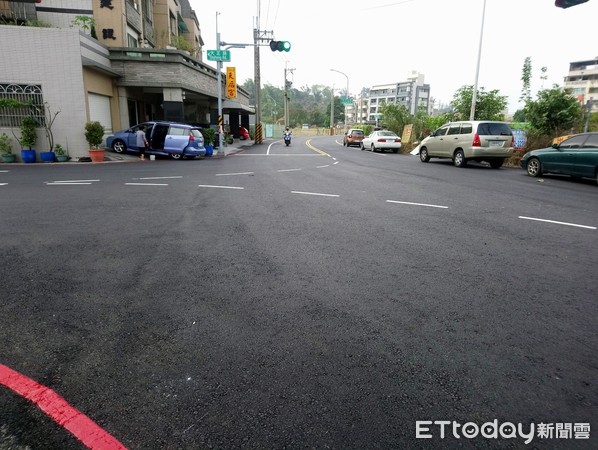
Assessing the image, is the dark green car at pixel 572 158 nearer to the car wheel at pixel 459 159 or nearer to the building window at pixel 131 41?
the car wheel at pixel 459 159

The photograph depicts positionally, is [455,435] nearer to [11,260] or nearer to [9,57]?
[11,260]

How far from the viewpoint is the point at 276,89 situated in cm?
14688

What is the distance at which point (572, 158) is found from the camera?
41.6 ft

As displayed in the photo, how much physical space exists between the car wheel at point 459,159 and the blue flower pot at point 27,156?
60.5 ft

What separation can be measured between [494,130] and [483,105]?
9729mm

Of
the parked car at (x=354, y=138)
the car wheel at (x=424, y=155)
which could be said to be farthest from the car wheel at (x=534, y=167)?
the parked car at (x=354, y=138)

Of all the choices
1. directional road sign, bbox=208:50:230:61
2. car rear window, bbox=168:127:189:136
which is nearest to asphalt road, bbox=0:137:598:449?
car rear window, bbox=168:127:189:136

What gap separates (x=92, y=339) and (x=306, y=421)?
188cm

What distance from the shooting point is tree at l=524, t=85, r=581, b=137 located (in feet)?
61.4

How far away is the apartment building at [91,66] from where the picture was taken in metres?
17.3

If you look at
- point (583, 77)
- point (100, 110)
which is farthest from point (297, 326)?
point (583, 77)

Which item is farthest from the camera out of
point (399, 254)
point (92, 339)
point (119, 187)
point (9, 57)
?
point (9, 57)

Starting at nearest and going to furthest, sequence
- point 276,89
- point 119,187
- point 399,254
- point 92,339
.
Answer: point 92,339, point 399,254, point 119,187, point 276,89

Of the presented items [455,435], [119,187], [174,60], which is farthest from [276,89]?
[455,435]
